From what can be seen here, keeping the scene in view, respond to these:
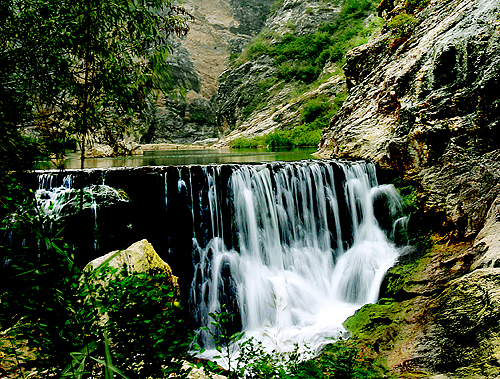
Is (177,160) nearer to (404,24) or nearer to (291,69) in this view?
(404,24)

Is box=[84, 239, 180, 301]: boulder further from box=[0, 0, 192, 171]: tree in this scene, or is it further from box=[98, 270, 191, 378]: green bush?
box=[98, 270, 191, 378]: green bush

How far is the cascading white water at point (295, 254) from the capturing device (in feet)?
21.4

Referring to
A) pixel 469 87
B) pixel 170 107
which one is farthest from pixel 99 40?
pixel 170 107

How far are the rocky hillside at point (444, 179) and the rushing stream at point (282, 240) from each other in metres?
0.86

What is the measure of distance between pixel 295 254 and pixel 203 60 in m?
59.8

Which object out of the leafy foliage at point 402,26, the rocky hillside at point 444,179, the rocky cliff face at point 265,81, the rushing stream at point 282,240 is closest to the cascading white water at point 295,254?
the rushing stream at point 282,240

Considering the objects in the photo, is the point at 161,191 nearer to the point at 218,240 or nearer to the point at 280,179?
the point at 218,240

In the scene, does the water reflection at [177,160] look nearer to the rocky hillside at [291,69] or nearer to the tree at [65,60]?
the tree at [65,60]

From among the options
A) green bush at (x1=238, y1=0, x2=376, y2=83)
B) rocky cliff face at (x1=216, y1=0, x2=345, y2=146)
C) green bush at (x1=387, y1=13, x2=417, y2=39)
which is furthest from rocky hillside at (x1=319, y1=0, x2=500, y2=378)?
green bush at (x1=238, y1=0, x2=376, y2=83)

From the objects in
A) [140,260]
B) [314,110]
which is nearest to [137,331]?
[140,260]

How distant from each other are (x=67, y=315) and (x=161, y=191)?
18.8 ft

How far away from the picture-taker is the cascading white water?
6.52 metres

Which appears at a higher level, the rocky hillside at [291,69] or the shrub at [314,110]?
the rocky hillside at [291,69]

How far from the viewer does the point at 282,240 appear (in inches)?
313
